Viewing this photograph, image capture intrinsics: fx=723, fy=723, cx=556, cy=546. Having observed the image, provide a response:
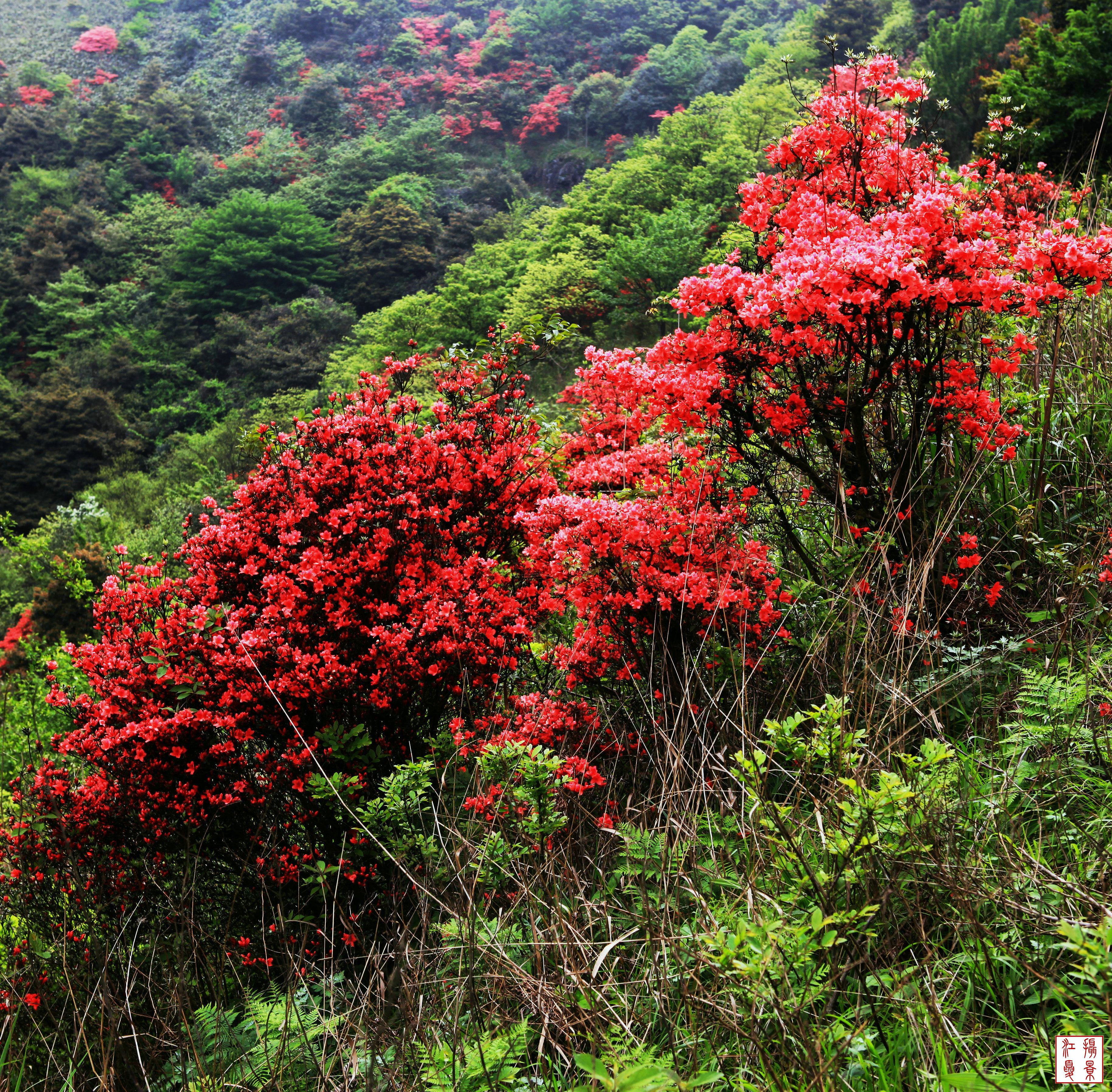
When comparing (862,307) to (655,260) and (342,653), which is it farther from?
(655,260)

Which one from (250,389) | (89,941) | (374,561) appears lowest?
(250,389)

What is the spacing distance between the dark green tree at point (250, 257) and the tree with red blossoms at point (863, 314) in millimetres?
21900

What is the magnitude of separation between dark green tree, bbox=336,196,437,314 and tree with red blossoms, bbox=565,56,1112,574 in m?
20.4

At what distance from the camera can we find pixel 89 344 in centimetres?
2175

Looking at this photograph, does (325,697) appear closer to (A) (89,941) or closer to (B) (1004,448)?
(A) (89,941)

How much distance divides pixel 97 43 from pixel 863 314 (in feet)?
149

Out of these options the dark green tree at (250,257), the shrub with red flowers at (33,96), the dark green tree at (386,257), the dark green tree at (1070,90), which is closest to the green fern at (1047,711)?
the dark green tree at (1070,90)

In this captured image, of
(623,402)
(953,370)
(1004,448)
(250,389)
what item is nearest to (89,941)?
(623,402)

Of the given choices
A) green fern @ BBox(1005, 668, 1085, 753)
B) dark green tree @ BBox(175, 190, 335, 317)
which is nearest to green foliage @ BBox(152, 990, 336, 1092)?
green fern @ BBox(1005, 668, 1085, 753)

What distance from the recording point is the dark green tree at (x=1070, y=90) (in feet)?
28.7

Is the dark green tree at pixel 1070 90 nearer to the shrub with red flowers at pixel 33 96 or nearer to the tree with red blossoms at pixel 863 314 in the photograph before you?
the tree with red blossoms at pixel 863 314

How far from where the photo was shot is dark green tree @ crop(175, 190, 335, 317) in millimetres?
22156

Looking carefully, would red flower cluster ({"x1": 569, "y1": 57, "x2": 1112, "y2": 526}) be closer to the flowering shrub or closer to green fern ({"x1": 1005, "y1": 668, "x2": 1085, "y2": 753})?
green fern ({"x1": 1005, "y1": 668, "x2": 1085, "y2": 753})

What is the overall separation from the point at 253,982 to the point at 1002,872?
2.46m
